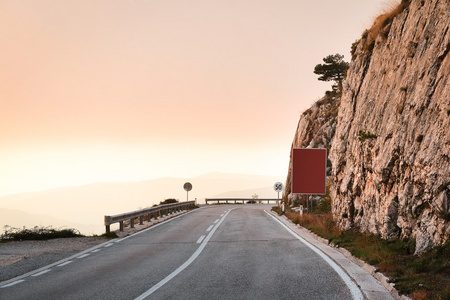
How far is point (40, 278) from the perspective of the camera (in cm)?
934

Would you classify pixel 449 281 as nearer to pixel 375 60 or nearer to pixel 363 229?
pixel 363 229

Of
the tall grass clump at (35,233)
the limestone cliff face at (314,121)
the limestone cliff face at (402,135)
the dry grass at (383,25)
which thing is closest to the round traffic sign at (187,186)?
the limestone cliff face at (314,121)

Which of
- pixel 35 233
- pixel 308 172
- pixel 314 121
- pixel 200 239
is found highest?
pixel 314 121

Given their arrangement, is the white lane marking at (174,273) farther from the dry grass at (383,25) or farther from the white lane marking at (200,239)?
the dry grass at (383,25)

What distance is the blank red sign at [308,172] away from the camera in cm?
2727

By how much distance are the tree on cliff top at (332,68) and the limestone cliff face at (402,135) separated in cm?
4355

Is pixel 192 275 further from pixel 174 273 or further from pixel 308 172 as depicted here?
pixel 308 172

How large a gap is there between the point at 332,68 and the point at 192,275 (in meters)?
55.8

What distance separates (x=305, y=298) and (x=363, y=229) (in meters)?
7.79

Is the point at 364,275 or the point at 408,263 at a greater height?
the point at 408,263

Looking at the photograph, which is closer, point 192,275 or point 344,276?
point 344,276

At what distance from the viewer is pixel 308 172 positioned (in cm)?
2750

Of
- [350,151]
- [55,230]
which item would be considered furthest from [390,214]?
[55,230]

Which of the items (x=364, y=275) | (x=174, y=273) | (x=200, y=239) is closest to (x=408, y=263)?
(x=364, y=275)
